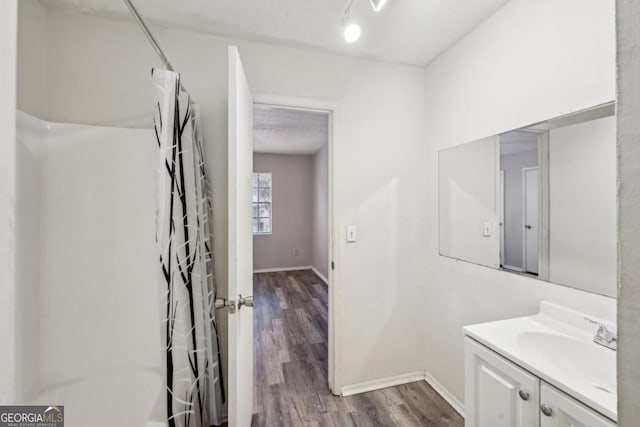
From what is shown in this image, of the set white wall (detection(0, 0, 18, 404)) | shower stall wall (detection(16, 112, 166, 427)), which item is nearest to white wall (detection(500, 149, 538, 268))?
white wall (detection(0, 0, 18, 404))

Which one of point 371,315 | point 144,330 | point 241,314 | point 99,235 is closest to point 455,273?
point 371,315

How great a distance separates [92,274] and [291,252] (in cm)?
431

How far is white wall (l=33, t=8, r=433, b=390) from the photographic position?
155cm

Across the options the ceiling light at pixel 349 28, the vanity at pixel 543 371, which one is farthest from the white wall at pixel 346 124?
the vanity at pixel 543 371

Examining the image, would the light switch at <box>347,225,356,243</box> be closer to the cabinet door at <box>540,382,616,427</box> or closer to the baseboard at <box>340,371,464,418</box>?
the baseboard at <box>340,371,464,418</box>

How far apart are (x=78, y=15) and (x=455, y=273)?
9.11ft

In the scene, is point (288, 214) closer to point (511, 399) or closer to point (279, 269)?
point (279, 269)

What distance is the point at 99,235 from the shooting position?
1.46 metres

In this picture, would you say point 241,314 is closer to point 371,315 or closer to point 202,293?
point 202,293

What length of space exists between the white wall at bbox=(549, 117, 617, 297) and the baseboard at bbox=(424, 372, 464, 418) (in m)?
1.10

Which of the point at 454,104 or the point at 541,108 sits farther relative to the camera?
the point at 454,104

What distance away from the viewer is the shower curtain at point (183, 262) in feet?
4.17

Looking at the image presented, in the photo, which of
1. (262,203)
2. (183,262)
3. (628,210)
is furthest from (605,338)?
(262,203)

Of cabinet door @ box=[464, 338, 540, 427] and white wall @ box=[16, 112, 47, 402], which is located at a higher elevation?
white wall @ box=[16, 112, 47, 402]
